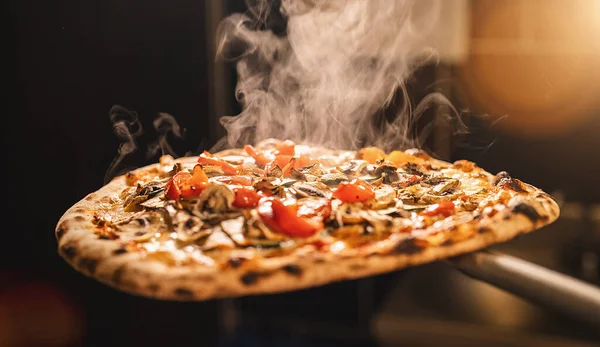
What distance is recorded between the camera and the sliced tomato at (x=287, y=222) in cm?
172

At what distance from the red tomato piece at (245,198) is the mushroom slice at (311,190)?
0.18m

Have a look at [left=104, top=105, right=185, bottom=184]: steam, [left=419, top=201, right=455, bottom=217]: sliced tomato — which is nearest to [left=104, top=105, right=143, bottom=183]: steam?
[left=104, top=105, right=185, bottom=184]: steam

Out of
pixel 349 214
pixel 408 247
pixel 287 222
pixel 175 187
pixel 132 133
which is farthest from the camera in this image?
pixel 132 133

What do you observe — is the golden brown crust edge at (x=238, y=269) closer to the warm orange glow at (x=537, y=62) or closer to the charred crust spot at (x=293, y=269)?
the charred crust spot at (x=293, y=269)

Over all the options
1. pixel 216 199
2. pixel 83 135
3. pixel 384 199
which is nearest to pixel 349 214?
pixel 384 199

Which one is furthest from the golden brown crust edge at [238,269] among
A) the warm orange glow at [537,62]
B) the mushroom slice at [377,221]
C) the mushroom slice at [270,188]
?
the warm orange glow at [537,62]

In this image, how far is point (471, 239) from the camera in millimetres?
1679

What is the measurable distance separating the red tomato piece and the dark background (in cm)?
170

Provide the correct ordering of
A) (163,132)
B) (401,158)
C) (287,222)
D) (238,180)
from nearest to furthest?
1. (287,222)
2. (238,180)
3. (401,158)
4. (163,132)

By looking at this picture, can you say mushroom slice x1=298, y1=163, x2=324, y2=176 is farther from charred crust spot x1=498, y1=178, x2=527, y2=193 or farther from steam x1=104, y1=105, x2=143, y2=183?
steam x1=104, y1=105, x2=143, y2=183

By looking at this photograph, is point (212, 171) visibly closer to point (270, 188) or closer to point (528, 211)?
point (270, 188)

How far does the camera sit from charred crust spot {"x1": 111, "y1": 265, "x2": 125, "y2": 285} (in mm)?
1531

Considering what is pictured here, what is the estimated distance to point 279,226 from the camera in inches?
68.5

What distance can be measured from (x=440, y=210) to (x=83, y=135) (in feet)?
7.59
